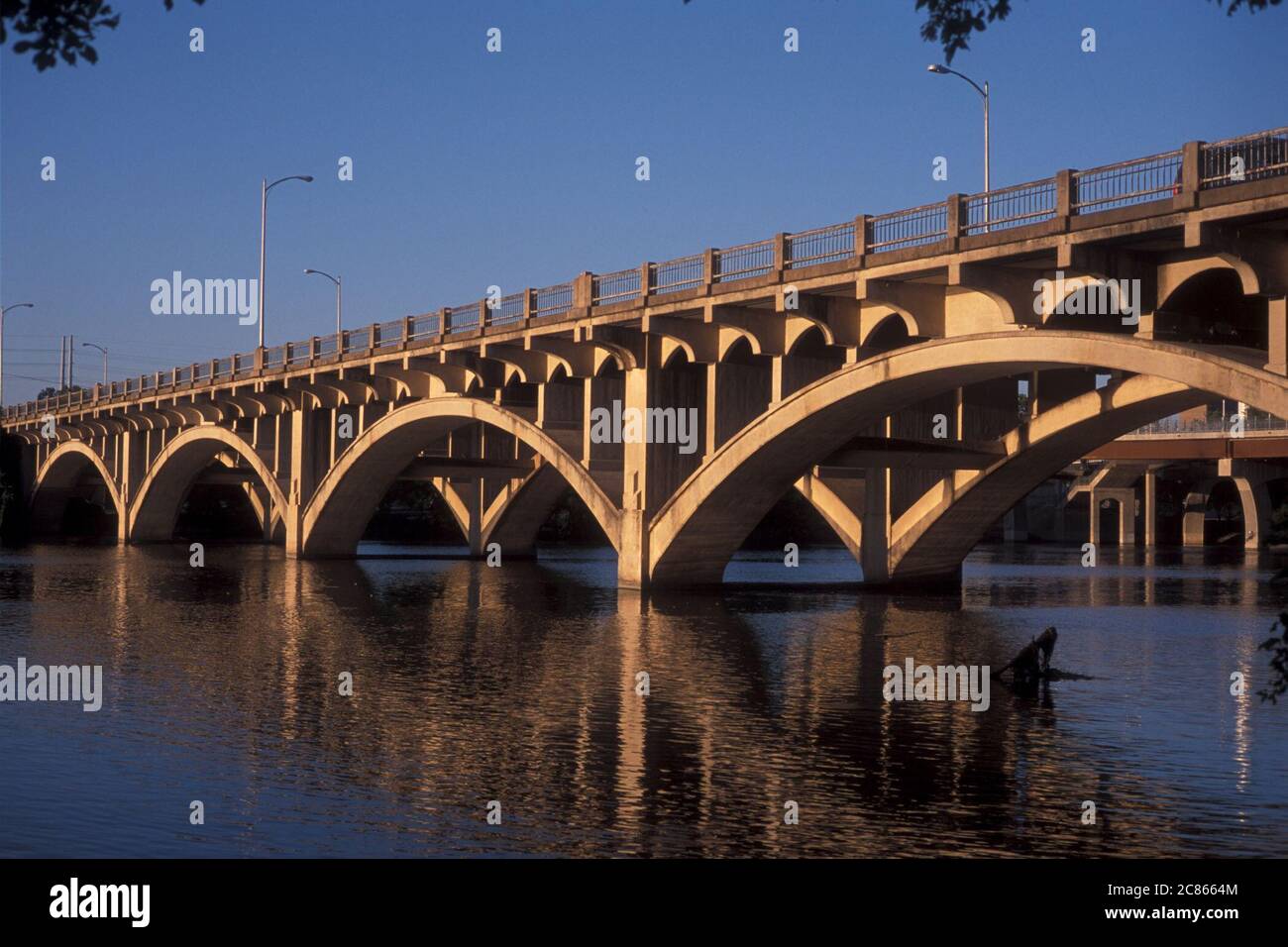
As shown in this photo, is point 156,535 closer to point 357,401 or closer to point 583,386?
point 357,401

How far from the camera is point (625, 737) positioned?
19453 millimetres

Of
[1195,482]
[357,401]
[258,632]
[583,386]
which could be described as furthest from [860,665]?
[1195,482]

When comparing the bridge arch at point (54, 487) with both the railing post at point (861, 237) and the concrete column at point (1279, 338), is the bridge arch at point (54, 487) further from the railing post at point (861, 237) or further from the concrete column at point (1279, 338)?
the concrete column at point (1279, 338)

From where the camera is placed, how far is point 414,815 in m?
14.4

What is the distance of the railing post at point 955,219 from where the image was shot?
31.3 meters

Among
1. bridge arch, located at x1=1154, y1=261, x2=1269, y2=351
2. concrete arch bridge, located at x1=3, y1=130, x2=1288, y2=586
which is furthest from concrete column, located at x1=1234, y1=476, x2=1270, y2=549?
bridge arch, located at x1=1154, y1=261, x2=1269, y2=351

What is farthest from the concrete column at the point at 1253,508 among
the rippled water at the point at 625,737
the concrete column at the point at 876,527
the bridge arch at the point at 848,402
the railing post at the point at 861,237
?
the railing post at the point at 861,237

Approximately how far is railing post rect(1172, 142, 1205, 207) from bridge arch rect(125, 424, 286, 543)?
59768 millimetres

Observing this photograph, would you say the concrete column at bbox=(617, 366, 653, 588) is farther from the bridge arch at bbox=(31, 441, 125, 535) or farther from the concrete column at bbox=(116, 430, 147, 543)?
the bridge arch at bbox=(31, 441, 125, 535)

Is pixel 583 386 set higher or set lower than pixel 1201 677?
higher

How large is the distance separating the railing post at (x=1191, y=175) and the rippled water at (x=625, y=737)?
26.7ft

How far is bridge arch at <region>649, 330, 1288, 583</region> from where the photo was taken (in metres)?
26.9

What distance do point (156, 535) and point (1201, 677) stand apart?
255ft

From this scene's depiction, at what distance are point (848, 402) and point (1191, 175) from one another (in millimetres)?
12653
